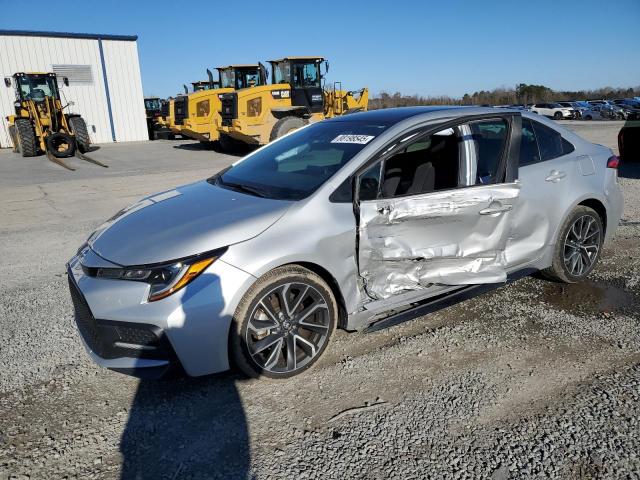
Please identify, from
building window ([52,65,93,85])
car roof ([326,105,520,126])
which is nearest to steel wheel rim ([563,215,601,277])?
car roof ([326,105,520,126])

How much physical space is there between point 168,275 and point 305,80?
1525 centimetres

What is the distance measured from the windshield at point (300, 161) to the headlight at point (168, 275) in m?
0.75

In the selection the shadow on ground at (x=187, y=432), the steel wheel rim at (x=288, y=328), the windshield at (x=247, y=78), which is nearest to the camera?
the shadow on ground at (x=187, y=432)

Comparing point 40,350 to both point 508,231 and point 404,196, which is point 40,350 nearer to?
point 404,196

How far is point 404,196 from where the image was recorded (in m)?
3.13

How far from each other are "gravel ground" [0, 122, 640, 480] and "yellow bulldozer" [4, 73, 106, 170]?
50.5 feet

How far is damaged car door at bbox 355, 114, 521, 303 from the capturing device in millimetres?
3055

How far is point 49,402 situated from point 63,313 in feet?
4.29

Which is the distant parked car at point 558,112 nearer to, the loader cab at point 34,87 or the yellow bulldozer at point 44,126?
the yellow bulldozer at point 44,126

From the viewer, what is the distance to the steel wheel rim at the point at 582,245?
13.4 ft

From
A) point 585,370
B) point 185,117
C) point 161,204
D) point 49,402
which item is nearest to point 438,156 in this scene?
point 585,370

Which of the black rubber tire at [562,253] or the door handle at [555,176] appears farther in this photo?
the black rubber tire at [562,253]

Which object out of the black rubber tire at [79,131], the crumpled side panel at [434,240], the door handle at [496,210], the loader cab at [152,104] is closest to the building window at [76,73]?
the loader cab at [152,104]

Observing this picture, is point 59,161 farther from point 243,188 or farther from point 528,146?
point 528,146
